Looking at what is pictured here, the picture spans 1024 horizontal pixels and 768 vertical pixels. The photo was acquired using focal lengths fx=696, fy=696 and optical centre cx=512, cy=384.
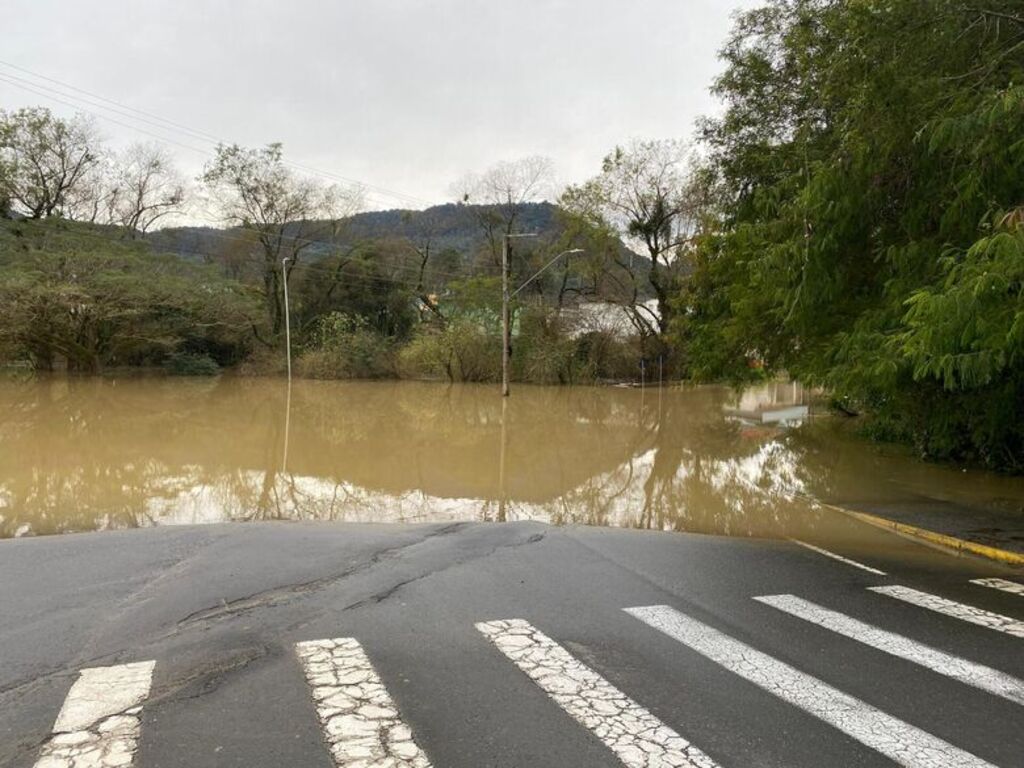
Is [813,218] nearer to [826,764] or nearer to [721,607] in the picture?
[721,607]

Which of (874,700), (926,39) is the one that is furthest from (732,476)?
(874,700)

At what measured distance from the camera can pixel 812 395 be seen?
4253cm

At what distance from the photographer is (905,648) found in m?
4.79

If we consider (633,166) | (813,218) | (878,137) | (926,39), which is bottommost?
(813,218)

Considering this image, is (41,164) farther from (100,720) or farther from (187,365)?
(100,720)

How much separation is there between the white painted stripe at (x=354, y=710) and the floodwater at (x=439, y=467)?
5980 millimetres

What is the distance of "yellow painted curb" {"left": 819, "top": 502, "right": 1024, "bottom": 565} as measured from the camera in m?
7.91

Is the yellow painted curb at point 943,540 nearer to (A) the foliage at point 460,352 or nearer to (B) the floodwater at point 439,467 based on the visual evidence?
(B) the floodwater at point 439,467

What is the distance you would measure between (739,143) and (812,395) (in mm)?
29738

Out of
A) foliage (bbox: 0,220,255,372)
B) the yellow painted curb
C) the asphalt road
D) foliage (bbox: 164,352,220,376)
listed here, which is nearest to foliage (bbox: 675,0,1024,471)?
the yellow painted curb

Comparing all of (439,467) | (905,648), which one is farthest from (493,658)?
(439,467)

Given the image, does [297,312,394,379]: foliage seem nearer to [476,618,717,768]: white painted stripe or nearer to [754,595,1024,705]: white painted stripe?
[754,595,1024,705]: white painted stripe

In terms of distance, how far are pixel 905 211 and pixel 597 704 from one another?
9395 millimetres

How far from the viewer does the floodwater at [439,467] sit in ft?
36.2
